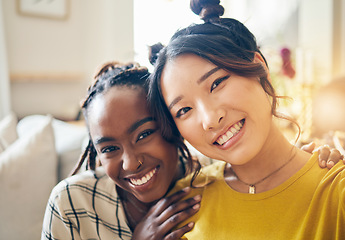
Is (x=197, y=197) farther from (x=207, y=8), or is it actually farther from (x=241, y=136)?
(x=207, y=8)

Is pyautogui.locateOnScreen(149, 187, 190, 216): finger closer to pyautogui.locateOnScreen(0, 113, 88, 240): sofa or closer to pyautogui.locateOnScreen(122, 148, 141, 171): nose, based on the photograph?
pyautogui.locateOnScreen(122, 148, 141, 171): nose

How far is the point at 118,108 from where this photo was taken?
3.27 ft

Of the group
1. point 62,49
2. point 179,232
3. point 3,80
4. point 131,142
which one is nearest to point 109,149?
point 131,142

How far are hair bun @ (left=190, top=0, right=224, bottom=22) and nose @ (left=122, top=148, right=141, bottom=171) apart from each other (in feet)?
1.51

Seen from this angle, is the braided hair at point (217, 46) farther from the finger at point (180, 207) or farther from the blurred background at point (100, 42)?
the blurred background at point (100, 42)

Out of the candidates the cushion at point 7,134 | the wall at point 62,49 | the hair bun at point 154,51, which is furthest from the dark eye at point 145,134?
the wall at point 62,49

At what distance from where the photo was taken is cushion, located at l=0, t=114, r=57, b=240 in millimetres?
1287

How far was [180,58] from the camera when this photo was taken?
0.86m

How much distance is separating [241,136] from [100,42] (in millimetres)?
2891

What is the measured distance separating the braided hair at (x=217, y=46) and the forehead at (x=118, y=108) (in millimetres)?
96

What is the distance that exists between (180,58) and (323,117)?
1816 millimetres

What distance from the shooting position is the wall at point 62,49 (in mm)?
2959

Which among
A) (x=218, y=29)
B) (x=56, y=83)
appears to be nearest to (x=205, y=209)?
(x=218, y=29)

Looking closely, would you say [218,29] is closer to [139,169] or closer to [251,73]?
[251,73]
